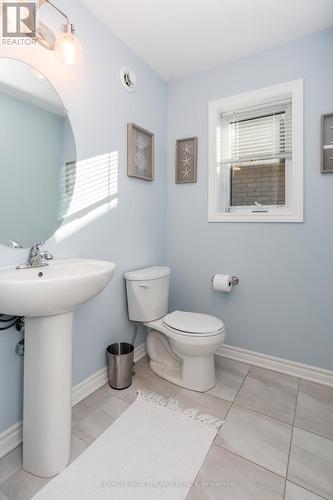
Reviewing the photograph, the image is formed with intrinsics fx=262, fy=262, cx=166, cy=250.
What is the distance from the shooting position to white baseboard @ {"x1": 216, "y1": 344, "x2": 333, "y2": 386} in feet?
5.94

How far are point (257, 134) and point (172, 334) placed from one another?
5.54 feet

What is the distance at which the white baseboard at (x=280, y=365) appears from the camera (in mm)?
1809

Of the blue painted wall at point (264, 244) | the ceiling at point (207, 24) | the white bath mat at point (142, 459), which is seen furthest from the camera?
the blue painted wall at point (264, 244)

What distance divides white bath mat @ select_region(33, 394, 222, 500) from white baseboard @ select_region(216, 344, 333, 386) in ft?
2.38

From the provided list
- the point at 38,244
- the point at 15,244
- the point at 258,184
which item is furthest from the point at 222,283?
the point at 15,244

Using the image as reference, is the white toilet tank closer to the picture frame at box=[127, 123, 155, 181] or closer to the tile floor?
the tile floor

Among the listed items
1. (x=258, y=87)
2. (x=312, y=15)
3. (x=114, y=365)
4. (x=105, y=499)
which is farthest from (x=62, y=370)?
(x=312, y=15)

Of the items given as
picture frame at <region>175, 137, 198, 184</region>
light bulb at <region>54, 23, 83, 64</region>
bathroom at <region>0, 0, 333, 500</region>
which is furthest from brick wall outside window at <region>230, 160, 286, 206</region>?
light bulb at <region>54, 23, 83, 64</region>

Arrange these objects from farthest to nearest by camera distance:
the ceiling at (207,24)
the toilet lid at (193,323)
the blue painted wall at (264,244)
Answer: the blue painted wall at (264,244)
the toilet lid at (193,323)
the ceiling at (207,24)

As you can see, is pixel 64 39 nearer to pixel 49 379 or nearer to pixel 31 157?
pixel 31 157

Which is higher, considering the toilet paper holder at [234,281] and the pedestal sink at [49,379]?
the toilet paper holder at [234,281]

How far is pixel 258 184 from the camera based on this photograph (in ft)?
7.00

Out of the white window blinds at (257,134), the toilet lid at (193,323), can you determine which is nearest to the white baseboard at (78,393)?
the toilet lid at (193,323)

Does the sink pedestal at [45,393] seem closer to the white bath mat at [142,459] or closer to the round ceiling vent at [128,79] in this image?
the white bath mat at [142,459]
